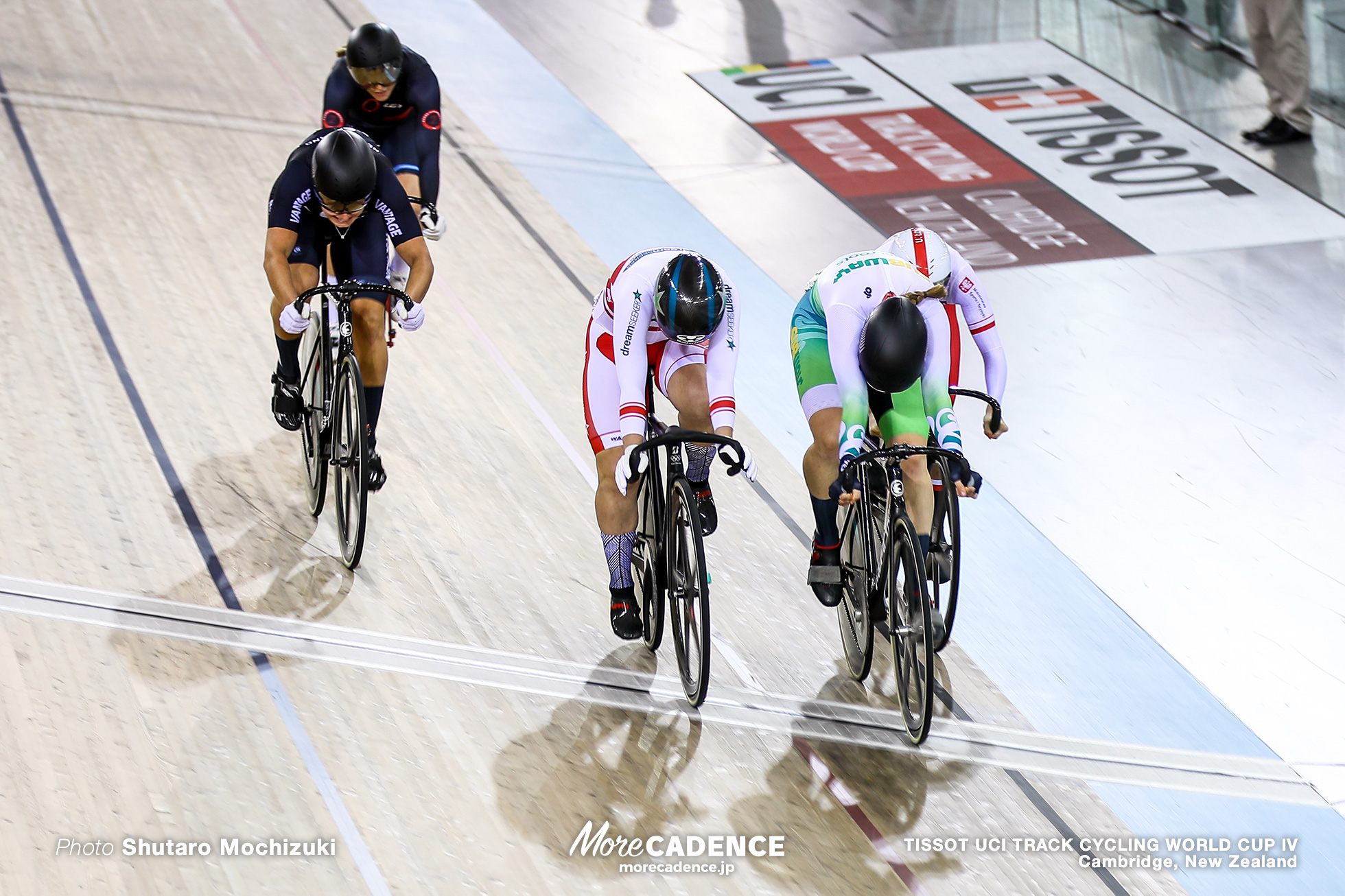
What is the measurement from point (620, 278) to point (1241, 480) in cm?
298

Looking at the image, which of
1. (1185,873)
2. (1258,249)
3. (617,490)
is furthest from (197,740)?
(1258,249)

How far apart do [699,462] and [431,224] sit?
6.16 feet

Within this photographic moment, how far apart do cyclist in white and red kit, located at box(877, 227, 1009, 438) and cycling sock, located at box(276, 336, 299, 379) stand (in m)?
2.05

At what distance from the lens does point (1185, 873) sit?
3.63m

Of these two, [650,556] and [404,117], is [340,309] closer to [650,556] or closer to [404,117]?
[650,556]

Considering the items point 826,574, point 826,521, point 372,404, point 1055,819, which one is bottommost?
point 1055,819

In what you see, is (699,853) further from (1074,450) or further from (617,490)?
(1074,450)

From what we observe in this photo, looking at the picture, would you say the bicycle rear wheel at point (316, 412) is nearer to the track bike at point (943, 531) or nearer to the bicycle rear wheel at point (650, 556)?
the bicycle rear wheel at point (650, 556)

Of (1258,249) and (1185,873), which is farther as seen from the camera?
(1258,249)

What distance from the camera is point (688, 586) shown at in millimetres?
3814

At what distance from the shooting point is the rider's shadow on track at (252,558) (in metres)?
4.10

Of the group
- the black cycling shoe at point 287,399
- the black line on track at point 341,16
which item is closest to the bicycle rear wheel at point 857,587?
the black cycling shoe at point 287,399

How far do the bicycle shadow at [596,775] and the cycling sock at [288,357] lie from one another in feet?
5.41

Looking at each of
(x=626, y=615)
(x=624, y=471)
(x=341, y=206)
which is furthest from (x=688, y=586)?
(x=341, y=206)
